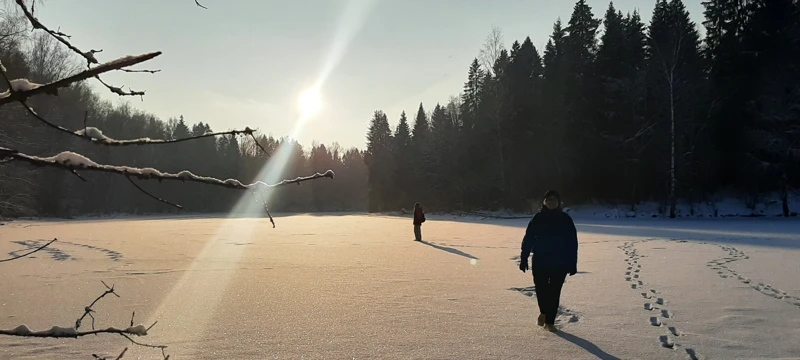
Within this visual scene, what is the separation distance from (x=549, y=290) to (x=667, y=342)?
1.24 meters

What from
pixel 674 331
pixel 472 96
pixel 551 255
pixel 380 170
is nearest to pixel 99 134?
pixel 551 255

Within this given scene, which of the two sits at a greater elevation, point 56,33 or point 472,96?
point 472,96

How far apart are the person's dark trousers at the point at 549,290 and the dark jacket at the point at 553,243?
A: 2.4 inches

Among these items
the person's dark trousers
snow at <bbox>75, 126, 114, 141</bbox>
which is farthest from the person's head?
snow at <bbox>75, 126, 114, 141</bbox>

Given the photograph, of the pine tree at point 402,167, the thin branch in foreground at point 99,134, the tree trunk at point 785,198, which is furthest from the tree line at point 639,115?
the thin branch in foreground at point 99,134

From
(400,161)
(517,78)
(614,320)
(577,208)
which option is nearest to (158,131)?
(400,161)

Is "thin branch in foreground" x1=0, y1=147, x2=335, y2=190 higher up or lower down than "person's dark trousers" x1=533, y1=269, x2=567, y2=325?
higher up

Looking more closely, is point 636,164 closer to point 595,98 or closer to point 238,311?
point 595,98

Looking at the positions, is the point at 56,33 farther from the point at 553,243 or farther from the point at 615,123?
the point at 615,123

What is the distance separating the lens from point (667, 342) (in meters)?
4.81

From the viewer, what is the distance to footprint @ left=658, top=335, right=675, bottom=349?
468cm

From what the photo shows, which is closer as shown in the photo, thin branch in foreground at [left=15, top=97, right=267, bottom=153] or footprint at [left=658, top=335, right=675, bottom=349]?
thin branch in foreground at [left=15, top=97, right=267, bottom=153]

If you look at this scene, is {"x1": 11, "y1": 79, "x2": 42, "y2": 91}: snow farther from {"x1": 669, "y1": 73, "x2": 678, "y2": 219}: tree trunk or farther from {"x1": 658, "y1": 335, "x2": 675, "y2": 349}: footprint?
{"x1": 669, "y1": 73, "x2": 678, "y2": 219}: tree trunk

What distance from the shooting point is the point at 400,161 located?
6031 centimetres
